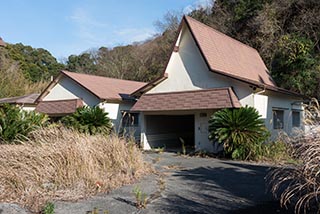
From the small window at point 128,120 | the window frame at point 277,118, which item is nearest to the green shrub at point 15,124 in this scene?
the small window at point 128,120

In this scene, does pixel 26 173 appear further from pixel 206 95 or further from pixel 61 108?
pixel 61 108

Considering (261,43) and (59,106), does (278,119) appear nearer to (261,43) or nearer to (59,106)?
(261,43)

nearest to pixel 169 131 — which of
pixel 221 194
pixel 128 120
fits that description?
pixel 128 120

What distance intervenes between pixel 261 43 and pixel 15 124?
70.0 ft

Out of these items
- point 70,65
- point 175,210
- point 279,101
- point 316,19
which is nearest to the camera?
point 175,210

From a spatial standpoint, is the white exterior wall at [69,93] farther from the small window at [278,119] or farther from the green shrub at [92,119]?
the small window at [278,119]

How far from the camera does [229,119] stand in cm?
1477

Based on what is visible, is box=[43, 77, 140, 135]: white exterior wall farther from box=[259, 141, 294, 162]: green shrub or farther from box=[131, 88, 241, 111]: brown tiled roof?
box=[259, 141, 294, 162]: green shrub

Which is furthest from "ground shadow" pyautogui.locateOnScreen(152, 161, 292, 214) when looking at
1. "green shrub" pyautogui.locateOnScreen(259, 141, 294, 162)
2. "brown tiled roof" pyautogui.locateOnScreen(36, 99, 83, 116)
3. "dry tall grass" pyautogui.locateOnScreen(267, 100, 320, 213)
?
"brown tiled roof" pyautogui.locateOnScreen(36, 99, 83, 116)

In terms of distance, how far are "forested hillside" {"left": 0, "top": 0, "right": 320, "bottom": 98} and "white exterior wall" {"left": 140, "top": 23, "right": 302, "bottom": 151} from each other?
16.2ft

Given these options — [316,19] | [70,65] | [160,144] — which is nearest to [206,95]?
[160,144]

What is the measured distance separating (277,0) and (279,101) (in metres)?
13.0

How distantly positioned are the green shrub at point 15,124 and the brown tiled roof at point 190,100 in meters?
6.64

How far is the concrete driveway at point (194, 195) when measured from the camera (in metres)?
6.72
